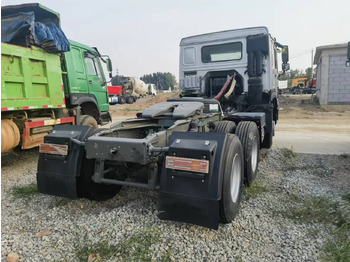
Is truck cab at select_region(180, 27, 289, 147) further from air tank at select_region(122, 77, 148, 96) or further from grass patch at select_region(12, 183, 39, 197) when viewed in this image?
air tank at select_region(122, 77, 148, 96)

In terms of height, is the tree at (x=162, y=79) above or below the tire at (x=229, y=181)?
above

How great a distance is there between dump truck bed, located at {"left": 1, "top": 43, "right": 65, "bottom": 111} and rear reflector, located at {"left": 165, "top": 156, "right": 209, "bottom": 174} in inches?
151

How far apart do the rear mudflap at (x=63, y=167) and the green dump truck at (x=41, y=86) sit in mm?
2100

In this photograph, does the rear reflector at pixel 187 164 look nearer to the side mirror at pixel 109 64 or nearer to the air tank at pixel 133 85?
the side mirror at pixel 109 64

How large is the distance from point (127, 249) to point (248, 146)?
97.5 inches

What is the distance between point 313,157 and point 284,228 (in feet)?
12.1

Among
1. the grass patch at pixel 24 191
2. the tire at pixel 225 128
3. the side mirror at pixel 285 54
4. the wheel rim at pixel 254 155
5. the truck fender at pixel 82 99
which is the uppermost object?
the side mirror at pixel 285 54

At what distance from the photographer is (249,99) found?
6.03 m

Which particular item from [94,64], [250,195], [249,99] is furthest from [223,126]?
[94,64]

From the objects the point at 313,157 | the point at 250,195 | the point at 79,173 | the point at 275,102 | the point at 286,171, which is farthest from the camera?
the point at 275,102

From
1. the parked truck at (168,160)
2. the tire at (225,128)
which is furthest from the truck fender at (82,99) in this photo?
the tire at (225,128)

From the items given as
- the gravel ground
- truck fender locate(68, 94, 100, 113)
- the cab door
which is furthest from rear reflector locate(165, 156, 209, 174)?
the cab door

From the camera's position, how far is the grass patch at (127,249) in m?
2.30

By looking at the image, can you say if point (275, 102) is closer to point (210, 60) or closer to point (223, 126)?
point (210, 60)
